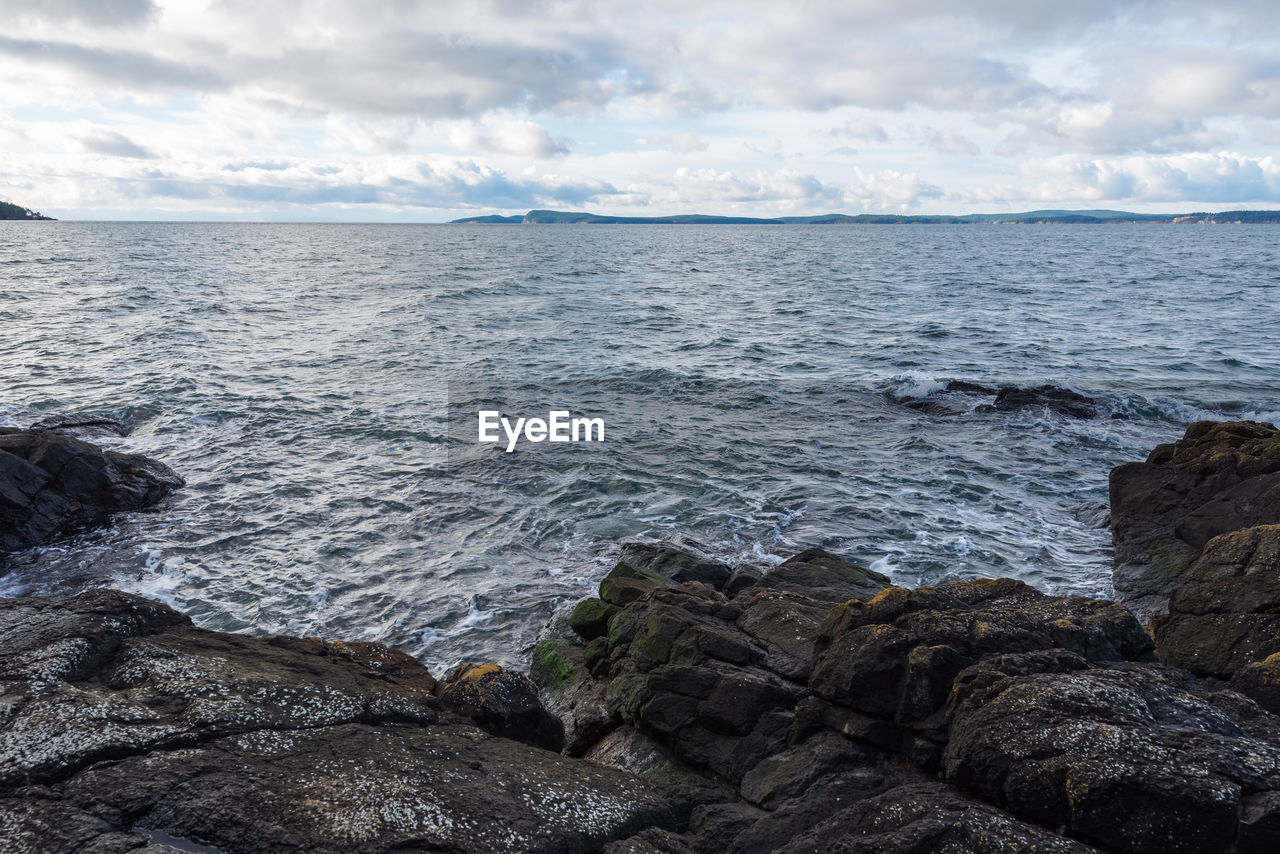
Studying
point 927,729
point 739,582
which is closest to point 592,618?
point 739,582

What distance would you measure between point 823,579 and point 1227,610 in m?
5.36

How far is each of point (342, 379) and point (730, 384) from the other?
51.2 feet

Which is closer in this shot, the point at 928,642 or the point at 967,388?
the point at 928,642

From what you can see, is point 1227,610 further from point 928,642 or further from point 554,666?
point 554,666

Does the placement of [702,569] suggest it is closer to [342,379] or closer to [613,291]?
[342,379]

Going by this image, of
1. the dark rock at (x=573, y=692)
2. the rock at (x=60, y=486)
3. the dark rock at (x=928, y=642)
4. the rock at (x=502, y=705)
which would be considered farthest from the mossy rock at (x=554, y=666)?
the rock at (x=60, y=486)

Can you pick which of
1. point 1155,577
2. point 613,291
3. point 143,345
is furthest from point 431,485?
point 613,291

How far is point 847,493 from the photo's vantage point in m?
17.9

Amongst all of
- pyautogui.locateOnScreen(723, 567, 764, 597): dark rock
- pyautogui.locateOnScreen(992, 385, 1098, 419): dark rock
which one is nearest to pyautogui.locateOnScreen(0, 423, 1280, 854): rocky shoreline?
pyautogui.locateOnScreen(723, 567, 764, 597): dark rock

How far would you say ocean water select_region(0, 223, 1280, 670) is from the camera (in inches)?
559

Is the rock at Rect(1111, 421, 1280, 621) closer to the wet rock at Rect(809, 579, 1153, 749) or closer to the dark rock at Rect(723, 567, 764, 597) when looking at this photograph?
the wet rock at Rect(809, 579, 1153, 749)

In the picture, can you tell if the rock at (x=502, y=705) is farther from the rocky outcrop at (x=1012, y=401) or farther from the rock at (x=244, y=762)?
the rocky outcrop at (x=1012, y=401)

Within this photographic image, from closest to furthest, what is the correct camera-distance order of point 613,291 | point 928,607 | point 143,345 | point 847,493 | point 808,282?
point 928,607 < point 847,493 < point 143,345 < point 613,291 < point 808,282

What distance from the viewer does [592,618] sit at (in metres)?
11.1
